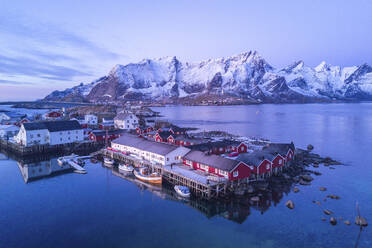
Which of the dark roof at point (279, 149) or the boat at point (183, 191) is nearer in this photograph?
the boat at point (183, 191)

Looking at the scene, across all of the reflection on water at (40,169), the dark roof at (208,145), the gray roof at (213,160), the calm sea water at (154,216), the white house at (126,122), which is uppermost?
the white house at (126,122)

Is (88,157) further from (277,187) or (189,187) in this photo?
(277,187)

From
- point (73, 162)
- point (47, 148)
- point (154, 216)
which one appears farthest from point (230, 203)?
point (47, 148)

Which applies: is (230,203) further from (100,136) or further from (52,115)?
(52,115)

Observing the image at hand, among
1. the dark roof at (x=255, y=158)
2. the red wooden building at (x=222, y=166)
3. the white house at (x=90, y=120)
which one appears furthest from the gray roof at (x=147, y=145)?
the white house at (x=90, y=120)

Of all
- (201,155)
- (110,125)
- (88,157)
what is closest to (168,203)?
(201,155)

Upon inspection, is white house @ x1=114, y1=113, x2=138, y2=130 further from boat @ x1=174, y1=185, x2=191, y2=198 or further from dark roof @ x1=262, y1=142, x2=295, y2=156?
boat @ x1=174, y1=185, x2=191, y2=198

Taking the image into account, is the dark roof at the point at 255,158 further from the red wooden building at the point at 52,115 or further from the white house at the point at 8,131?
the red wooden building at the point at 52,115
